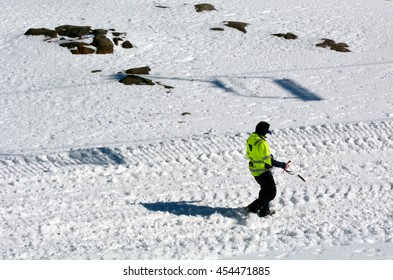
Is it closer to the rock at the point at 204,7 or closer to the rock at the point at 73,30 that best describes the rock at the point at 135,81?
the rock at the point at 73,30

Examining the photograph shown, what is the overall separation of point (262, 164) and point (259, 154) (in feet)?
0.50

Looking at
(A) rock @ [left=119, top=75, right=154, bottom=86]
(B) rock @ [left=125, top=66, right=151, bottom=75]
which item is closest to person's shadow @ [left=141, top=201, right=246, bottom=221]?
(A) rock @ [left=119, top=75, right=154, bottom=86]

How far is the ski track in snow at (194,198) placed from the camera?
329 inches

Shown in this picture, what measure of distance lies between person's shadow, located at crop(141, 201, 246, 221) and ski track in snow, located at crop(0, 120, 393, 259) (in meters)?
0.01

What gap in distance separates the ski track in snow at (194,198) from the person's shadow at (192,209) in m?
0.01

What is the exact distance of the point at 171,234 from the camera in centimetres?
867

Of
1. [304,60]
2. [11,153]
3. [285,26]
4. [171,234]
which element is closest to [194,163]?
[171,234]

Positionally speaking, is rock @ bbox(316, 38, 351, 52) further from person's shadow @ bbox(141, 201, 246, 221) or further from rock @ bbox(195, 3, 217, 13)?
person's shadow @ bbox(141, 201, 246, 221)

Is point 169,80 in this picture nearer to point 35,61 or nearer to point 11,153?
point 35,61

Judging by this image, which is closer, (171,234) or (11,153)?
(171,234)

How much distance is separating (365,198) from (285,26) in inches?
414

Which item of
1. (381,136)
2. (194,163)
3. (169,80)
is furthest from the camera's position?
(169,80)

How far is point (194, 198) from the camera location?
386 inches
